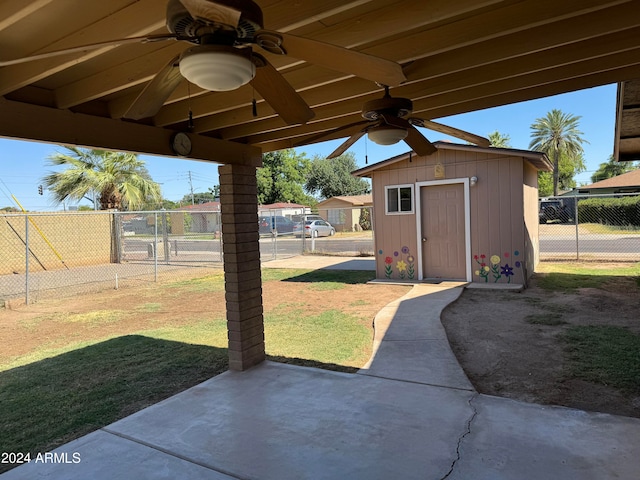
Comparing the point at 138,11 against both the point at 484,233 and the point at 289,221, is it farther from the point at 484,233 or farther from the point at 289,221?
the point at 289,221

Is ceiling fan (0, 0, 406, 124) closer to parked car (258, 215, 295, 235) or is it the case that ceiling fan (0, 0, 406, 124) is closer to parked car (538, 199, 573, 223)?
parked car (258, 215, 295, 235)

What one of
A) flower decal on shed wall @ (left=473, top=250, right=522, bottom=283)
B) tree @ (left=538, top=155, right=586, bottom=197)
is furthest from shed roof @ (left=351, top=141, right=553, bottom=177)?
tree @ (left=538, top=155, right=586, bottom=197)

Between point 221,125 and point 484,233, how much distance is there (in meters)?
6.45

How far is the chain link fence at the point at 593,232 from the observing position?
11.8 metres

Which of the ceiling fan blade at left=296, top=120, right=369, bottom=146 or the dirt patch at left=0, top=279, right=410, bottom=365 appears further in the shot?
the dirt patch at left=0, top=279, right=410, bottom=365

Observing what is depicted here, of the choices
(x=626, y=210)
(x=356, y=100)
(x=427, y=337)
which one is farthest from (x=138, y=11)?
(x=626, y=210)

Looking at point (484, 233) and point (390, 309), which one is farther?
point (484, 233)

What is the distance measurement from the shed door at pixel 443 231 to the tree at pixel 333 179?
1208 inches

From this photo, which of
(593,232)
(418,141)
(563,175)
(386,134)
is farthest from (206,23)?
(563,175)

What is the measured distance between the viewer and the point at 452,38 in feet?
7.16

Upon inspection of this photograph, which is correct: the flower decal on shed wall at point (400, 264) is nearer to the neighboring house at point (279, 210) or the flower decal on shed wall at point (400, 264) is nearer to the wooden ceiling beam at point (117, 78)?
the wooden ceiling beam at point (117, 78)

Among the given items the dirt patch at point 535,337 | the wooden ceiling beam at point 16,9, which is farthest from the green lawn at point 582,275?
the wooden ceiling beam at point 16,9

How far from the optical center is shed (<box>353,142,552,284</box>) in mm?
8062

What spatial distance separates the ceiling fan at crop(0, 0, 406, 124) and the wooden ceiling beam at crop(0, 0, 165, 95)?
0.28 meters
